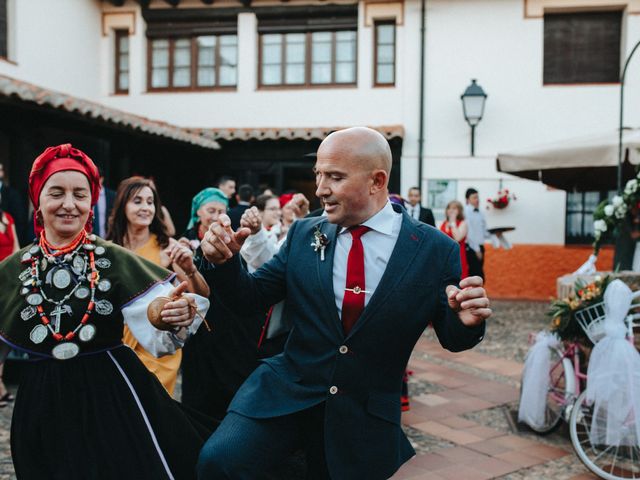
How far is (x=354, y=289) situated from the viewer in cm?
222

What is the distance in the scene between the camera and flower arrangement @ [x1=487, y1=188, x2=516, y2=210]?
457 inches

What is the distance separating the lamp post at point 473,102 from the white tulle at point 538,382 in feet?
25.4

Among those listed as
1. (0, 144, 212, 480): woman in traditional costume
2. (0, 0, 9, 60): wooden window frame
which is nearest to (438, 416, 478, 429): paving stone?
(0, 144, 212, 480): woman in traditional costume

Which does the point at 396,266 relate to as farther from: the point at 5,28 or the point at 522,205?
the point at 5,28

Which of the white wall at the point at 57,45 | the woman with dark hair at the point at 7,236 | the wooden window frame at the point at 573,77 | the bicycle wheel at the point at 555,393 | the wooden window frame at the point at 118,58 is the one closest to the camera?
the bicycle wheel at the point at 555,393

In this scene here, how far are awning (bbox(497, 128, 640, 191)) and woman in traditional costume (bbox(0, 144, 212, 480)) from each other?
5.68 metres

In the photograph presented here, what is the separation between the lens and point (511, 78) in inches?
464

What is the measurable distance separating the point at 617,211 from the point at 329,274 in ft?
14.5

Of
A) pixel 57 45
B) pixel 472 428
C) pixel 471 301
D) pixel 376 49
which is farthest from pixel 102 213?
pixel 376 49

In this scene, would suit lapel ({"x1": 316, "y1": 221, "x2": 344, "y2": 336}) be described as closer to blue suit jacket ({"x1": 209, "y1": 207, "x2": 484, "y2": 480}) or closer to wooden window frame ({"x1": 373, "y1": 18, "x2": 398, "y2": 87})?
blue suit jacket ({"x1": 209, "y1": 207, "x2": 484, "y2": 480})

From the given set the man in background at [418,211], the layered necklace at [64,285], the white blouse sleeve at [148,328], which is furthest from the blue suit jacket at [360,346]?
the man in background at [418,211]

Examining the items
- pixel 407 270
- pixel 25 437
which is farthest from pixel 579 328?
pixel 25 437

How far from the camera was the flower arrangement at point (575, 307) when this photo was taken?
4105 mm

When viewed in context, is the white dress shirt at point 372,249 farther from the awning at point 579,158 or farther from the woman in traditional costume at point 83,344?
the awning at point 579,158
